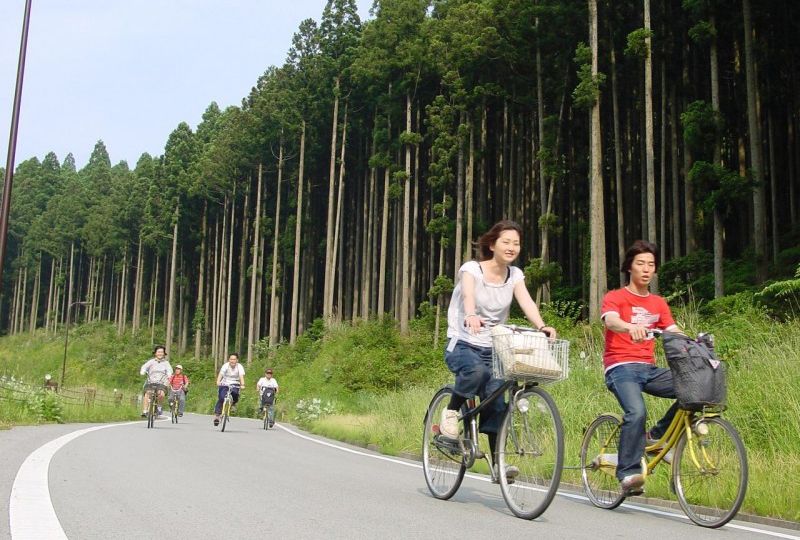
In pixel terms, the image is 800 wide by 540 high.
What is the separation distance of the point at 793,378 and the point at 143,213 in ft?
252

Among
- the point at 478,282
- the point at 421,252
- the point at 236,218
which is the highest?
the point at 236,218

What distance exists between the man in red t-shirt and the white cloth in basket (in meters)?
0.79

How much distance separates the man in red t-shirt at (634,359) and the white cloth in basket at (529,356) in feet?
2.58

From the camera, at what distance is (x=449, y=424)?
6.63 m

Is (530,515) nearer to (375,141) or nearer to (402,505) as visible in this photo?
(402,505)

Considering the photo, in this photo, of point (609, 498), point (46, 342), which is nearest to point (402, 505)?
point (609, 498)

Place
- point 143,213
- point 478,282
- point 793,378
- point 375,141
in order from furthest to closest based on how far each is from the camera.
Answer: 1. point 143,213
2. point 375,141
3. point 793,378
4. point 478,282

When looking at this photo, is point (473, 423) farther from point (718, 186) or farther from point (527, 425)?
point (718, 186)

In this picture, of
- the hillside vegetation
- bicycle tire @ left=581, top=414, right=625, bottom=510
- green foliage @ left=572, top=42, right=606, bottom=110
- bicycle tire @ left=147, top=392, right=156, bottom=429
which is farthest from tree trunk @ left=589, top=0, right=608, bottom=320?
bicycle tire @ left=581, top=414, right=625, bottom=510

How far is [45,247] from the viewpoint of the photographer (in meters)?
93.4

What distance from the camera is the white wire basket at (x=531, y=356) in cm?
567

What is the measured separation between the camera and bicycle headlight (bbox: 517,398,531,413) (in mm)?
5918

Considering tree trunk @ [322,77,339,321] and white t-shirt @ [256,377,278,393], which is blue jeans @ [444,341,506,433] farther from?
tree trunk @ [322,77,339,321]

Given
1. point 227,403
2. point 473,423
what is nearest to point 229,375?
point 227,403
